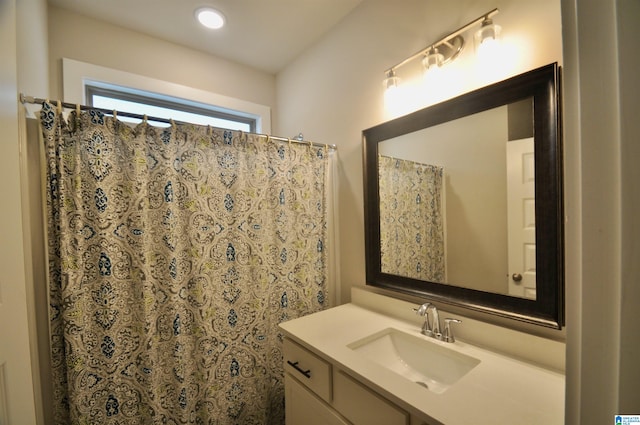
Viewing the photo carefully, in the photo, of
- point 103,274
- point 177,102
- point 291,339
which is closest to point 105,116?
point 103,274

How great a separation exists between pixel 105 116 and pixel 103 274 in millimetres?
704

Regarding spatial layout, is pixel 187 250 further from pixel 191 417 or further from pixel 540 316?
pixel 540 316

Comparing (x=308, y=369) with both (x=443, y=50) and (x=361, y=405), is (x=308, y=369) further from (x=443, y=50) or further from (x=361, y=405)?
(x=443, y=50)

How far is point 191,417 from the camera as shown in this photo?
128 centimetres

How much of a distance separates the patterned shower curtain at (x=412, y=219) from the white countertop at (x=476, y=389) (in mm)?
346

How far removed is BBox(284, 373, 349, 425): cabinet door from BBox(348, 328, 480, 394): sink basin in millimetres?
251

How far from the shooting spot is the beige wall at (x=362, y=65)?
93 cm

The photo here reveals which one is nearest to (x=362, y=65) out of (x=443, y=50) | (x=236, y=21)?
(x=443, y=50)

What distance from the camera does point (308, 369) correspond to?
42.8 inches

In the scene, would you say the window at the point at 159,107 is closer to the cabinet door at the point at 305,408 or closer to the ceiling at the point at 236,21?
the ceiling at the point at 236,21

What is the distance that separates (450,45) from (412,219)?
0.82m

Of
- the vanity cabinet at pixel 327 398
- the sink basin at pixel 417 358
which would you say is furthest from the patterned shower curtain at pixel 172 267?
the sink basin at pixel 417 358

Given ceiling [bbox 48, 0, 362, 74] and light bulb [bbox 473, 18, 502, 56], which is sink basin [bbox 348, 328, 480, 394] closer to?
light bulb [bbox 473, 18, 502, 56]

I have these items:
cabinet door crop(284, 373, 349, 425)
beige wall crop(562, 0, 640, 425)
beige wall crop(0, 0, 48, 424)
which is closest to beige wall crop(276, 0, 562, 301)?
cabinet door crop(284, 373, 349, 425)
